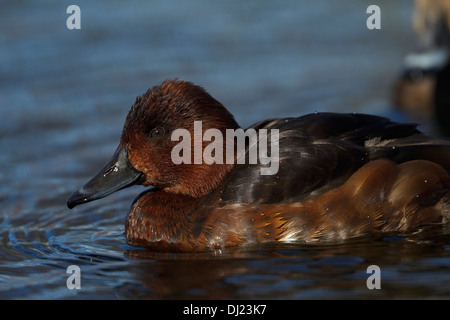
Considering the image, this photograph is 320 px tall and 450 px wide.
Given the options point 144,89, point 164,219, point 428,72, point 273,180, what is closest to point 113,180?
point 164,219

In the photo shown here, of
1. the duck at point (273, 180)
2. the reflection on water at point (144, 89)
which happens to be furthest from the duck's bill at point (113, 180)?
the reflection on water at point (144, 89)

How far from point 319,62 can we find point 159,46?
2109 millimetres

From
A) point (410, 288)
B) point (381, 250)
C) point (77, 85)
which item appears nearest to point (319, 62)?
point (77, 85)

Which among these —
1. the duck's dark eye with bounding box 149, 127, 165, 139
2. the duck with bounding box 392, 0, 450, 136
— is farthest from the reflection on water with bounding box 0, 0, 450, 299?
the duck's dark eye with bounding box 149, 127, 165, 139

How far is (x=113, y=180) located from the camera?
21.5 feet

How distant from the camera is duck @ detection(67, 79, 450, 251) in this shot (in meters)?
6.23

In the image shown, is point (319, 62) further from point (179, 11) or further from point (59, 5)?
point (59, 5)

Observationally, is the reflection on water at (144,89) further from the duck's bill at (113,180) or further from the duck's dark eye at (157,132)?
the duck's dark eye at (157,132)

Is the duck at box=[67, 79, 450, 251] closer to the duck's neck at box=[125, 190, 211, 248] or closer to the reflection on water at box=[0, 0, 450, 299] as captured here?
the duck's neck at box=[125, 190, 211, 248]

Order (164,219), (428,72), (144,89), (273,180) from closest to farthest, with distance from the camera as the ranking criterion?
(273,180) < (164,219) < (428,72) < (144,89)

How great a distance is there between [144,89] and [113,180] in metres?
3.79

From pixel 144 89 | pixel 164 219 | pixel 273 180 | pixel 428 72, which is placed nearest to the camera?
pixel 273 180

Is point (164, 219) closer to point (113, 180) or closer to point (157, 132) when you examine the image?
point (113, 180)

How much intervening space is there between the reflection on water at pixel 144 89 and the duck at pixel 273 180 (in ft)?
0.52
